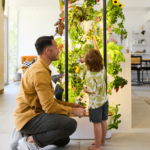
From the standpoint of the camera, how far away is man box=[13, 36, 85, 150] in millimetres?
1617

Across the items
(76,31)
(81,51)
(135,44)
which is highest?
(135,44)

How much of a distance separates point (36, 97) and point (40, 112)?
145mm

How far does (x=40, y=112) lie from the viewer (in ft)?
5.58

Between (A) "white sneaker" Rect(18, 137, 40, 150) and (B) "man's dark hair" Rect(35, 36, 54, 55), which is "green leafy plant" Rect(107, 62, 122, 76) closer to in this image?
(B) "man's dark hair" Rect(35, 36, 54, 55)

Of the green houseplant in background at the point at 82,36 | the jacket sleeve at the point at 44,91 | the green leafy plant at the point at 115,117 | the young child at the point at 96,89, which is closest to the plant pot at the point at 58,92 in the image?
the green houseplant in background at the point at 82,36

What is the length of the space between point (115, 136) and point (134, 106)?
182 cm

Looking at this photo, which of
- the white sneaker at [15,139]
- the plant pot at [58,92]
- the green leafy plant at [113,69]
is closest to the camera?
the white sneaker at [15,139]

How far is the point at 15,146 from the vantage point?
177 cm

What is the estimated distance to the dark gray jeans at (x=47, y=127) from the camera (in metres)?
1.65

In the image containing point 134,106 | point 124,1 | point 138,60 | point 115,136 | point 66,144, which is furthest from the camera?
point 124,1

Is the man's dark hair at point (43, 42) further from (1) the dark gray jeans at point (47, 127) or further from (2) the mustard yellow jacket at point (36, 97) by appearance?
(1) the dark gray jeans at point (47, 127)

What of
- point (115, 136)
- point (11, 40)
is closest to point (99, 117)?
point (115, 136)

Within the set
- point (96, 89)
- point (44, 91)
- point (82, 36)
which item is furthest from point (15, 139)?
point (82, 36)

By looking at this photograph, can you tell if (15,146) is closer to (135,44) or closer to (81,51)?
(81,51)
